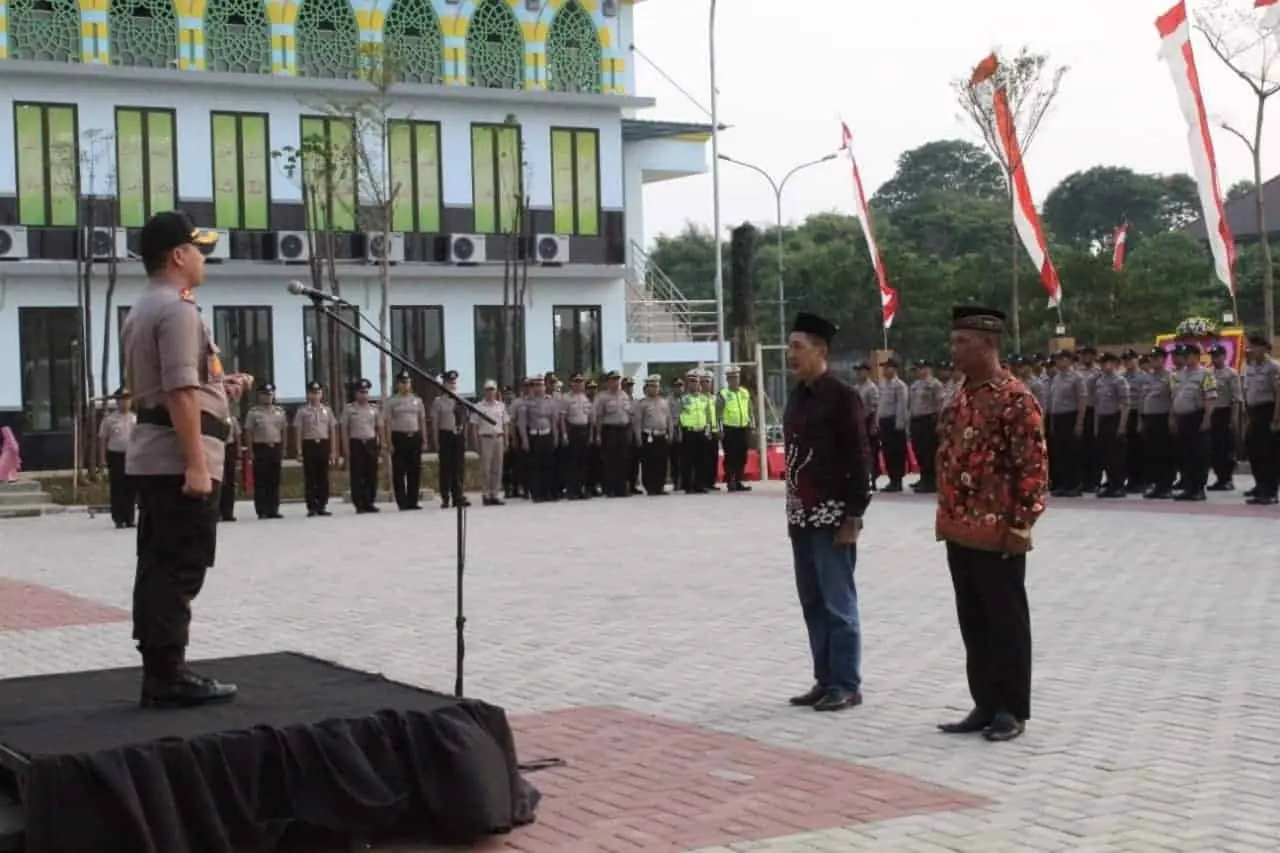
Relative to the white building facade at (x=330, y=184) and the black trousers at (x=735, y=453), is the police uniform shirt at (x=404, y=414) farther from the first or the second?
the white building facade at (x=330, y=184)

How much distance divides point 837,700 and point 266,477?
54.6ft

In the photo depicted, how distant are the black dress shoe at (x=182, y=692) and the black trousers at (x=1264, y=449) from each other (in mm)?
16385

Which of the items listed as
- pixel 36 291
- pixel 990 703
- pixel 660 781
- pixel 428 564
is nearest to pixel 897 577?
pixel 428 564

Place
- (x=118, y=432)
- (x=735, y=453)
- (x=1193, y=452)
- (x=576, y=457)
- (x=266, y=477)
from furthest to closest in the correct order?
(x=735, y=453)
(x=576, y=457)
(x=266, y=477)
(x=118, y=432)
(x=1193, y=452)

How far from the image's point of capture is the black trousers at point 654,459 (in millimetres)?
27016

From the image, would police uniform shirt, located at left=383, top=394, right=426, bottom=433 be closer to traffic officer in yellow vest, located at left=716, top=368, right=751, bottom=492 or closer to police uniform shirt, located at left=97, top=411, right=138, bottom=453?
police uniform shirt, located at left=97, top=411, right=138, bottom=453

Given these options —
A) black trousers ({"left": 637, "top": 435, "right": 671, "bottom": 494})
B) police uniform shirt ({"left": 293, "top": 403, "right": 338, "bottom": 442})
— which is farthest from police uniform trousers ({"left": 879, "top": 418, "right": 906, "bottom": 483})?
police uniform shirt ({"left": 293, "top": 403, "right": 338, "bottom": 442})

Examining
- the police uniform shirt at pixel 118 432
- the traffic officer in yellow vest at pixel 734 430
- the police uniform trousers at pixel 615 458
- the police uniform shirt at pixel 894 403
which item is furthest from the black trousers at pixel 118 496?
the police uniform shirt at pixel 894 403

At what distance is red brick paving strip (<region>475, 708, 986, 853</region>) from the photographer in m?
6.05

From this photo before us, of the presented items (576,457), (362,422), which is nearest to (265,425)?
(362,422)

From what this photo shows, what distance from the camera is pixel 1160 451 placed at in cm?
2258

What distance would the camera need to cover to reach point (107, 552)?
18641 mm

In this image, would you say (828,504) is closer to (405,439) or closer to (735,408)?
Answer: (405,439)

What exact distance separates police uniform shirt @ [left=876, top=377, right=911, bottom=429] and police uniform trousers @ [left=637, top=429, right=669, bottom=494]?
11.1 feet
